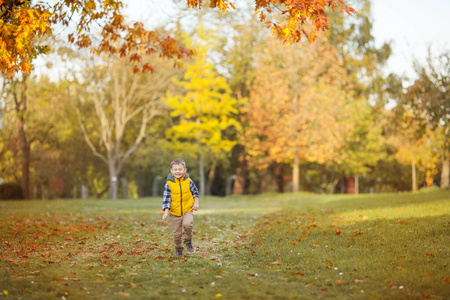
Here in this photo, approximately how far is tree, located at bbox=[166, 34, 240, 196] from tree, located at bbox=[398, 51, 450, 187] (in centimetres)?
1254

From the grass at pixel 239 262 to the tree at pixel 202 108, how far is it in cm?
2212

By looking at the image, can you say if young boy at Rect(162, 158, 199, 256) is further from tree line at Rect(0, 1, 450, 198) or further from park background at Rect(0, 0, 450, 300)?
tree line at Rect(0, 1, 450, 198)

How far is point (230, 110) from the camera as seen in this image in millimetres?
34781

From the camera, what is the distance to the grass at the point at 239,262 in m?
5.74

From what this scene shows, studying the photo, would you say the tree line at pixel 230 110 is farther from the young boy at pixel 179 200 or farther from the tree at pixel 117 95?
the young boy at pixel 179 200

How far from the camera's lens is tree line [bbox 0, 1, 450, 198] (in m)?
29.6

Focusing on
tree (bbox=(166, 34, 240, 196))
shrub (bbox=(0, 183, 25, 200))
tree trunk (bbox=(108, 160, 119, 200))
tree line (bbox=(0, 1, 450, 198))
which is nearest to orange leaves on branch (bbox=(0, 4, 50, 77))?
tree line (bbox=(0, 1, 450, 198))

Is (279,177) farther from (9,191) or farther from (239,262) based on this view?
(239,262)

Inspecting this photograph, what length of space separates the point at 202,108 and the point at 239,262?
87.7 feet

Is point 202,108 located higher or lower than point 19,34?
higher

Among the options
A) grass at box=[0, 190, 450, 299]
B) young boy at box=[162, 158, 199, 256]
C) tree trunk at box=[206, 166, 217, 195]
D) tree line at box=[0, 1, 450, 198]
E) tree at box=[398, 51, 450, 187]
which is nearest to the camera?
grass at box=[0, 190, 450, 299]

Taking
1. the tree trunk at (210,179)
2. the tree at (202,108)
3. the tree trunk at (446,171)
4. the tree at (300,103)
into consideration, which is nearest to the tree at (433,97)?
the tree trunk at (446,171)

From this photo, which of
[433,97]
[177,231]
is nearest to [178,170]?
[177,231]

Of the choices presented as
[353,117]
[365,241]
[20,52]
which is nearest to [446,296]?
[365,241]
